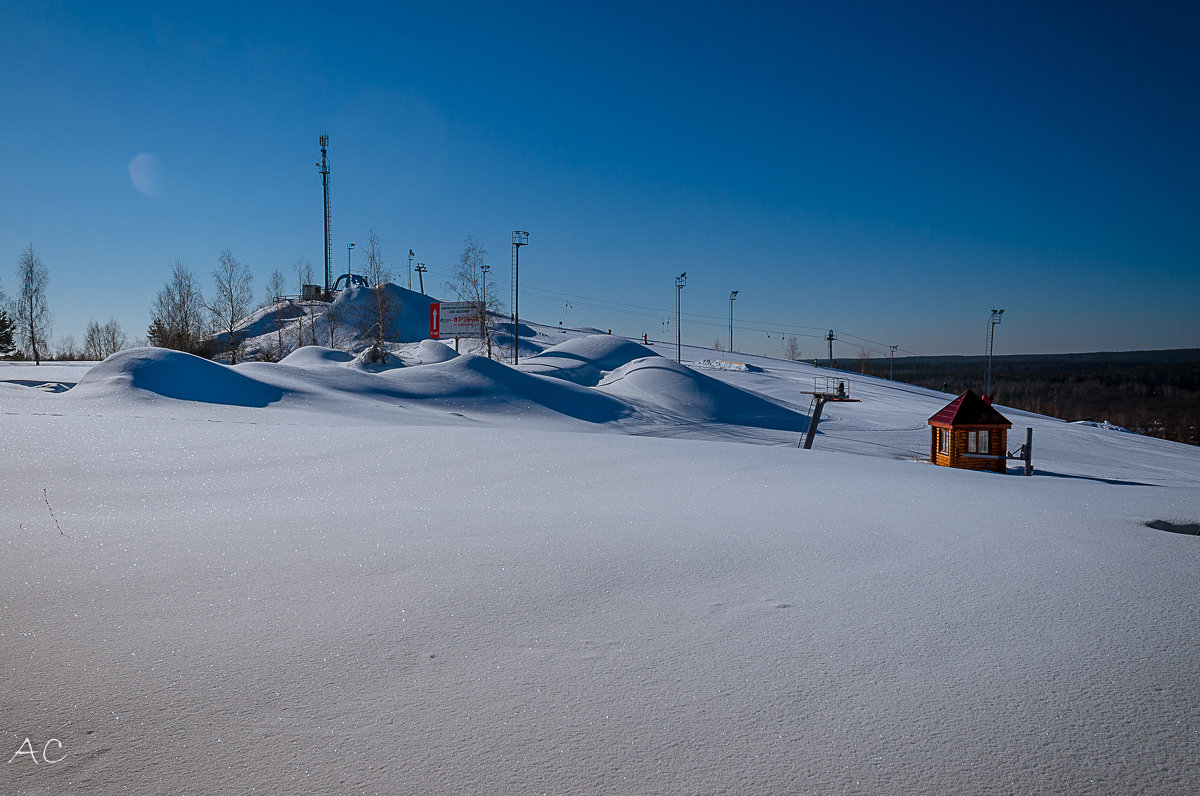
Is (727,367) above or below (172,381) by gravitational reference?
above

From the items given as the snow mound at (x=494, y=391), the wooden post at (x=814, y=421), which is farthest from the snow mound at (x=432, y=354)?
the wooden post at (x=814, y=421)

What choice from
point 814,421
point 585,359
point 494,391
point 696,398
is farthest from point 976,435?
point 585,359

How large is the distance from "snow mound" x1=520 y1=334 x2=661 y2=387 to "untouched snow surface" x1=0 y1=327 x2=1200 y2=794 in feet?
102

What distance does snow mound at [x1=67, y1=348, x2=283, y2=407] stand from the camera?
615 inches

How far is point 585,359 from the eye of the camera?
42031 millimetres

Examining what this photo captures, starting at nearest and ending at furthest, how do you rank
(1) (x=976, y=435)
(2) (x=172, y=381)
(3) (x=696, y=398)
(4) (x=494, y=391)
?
(1) (x=976, y=435) → (2) (x=172, y=381) → (4) (x=494, y=391) → (3) (x=696, y=398)

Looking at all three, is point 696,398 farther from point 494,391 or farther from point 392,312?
point 392,312

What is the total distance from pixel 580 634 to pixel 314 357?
1133 inches

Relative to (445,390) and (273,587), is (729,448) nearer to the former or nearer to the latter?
(273,587)

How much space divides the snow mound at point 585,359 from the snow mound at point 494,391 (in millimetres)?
10968

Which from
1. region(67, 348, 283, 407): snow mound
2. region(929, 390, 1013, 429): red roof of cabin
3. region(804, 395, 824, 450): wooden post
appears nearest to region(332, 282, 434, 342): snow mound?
region(67, 348, 283, 407): snow mound

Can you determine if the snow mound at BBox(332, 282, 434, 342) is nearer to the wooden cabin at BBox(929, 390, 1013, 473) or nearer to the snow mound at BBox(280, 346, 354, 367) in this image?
the snow mound at BBox(280, 346, 354, 367)

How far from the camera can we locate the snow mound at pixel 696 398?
89.5 feet

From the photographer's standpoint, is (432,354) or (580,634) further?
(432,354)
